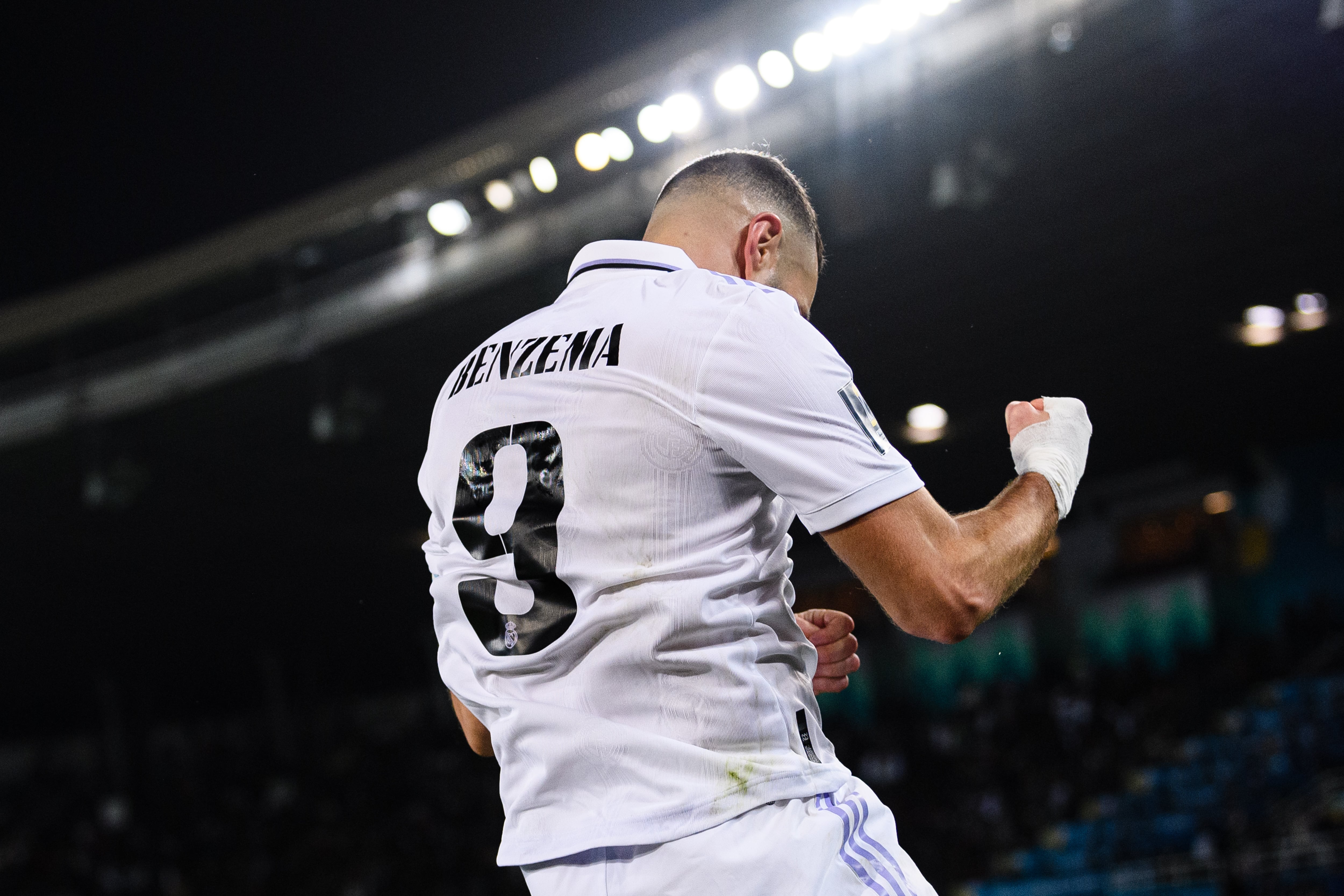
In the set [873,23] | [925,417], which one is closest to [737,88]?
[873,23]

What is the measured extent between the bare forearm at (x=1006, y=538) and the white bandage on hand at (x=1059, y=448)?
0.03m

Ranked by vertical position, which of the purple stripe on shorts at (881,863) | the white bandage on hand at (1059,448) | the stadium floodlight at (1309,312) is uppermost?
the stadium floodlight at (1309,312)

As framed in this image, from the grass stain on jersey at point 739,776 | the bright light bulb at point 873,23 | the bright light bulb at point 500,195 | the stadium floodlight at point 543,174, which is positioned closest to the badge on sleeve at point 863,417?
the grass stain on jersey at point 739,776

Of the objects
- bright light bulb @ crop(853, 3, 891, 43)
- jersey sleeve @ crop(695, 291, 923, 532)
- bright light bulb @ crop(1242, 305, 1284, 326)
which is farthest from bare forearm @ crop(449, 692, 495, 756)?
bright light bulb @ crop(1242, 305, 1284, 326)

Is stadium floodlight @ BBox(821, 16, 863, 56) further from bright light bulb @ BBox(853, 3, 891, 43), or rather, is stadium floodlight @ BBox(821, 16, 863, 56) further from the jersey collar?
the jersey collar

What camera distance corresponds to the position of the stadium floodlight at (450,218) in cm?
799

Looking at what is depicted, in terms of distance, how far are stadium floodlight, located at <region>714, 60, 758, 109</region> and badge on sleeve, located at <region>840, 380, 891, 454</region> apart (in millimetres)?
5531

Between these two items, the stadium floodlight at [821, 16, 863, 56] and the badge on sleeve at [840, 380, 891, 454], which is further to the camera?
the stadium floodlight at [821, 16, 863, 56]

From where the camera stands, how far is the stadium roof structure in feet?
21.0

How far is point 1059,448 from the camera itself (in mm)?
1601

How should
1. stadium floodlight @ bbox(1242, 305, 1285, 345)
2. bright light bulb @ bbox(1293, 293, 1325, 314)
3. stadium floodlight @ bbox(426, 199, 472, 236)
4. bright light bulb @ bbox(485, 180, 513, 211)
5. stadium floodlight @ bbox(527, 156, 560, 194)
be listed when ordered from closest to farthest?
stadium floodlight @ bbox(527, 156, 560, 194) → bright light bulb @ bbox(485, 180, 513, 211) → stadium floodlight @ bbox(426, 199, 472, 236) → bright light bulb @ bbox(1293, 293, 1325, 314) → stadium floodlight @ bbox(1242, 305, 1285, 345)

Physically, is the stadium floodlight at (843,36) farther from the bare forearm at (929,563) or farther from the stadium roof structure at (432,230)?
the bare forearm at (929,563)

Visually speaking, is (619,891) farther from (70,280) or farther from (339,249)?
(70,280)

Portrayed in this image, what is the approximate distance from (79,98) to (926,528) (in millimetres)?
4754
